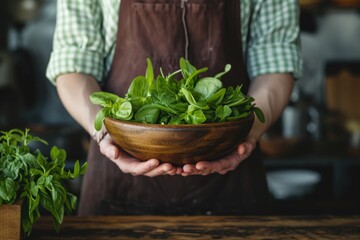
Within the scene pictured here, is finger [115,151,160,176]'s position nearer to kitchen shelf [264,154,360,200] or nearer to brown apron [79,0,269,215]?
brown apron [79,0,269,215]

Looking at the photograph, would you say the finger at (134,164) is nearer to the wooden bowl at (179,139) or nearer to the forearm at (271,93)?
the wooden bowl at (179,139)

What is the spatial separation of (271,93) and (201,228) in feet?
1.68

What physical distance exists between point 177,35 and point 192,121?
60 centimetres

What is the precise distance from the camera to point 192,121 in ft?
3.84

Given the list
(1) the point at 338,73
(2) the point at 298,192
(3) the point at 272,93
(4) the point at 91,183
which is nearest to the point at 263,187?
(3) the point at 272,93

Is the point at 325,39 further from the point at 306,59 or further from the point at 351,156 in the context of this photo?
the point at 351,156

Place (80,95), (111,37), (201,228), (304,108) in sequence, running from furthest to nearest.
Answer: (304,108)
(111,37)
(80,95)
(201,228)

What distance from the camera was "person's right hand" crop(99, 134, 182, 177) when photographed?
1.26 metres

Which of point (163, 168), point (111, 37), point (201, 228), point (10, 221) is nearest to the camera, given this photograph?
point (10, 221)

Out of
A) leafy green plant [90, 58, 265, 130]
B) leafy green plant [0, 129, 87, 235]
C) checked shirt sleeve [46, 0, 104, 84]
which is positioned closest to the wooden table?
leafy green plant [0, 129, 87, 235]

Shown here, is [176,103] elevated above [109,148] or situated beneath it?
elevated above

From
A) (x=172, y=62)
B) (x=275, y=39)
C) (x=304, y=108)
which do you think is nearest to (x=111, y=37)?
(x=172, y=62)

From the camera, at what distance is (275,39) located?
1848mm

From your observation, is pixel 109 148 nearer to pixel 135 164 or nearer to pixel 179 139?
pixel 135 164
